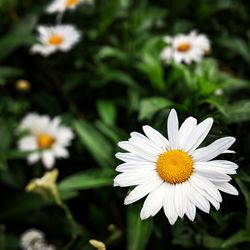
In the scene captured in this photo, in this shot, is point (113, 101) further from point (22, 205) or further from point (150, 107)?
point (22, 205)

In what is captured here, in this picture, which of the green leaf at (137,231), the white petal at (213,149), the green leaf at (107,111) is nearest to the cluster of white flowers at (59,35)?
the green leaf at (107,111)

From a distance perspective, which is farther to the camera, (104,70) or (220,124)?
(104,70)

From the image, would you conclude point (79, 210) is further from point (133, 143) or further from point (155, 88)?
point (133, 143)

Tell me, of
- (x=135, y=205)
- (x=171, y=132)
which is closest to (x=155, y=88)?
(x=135, y=205)

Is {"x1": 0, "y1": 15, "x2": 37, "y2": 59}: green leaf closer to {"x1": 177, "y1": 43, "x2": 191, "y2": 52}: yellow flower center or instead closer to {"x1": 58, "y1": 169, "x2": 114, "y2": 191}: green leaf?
{"x1": 177, "y1": 43, "x2": 191, "y2": 52}: yellow flower center

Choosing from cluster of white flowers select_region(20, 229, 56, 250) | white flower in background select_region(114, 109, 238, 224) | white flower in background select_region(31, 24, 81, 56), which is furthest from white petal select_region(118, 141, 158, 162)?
white flower in background select_region(31, 24, 81, 56)

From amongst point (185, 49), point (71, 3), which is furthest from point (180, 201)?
point (71, 3)

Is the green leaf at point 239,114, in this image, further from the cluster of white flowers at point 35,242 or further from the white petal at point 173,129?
the cluster of white flowers at point 35,242
